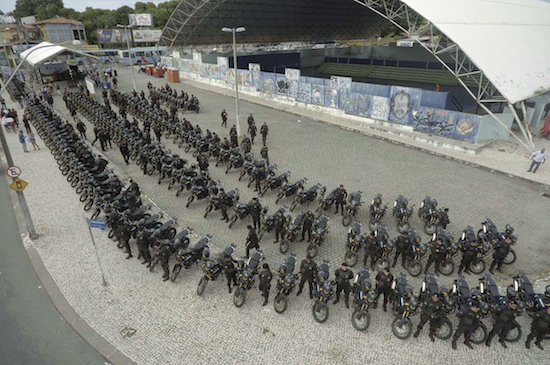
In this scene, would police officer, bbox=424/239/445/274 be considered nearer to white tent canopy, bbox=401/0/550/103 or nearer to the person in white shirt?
Answer: the person in white shirt

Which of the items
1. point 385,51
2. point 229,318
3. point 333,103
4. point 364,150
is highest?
point 385,51

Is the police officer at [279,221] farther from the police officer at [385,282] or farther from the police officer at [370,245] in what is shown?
the police officer at [385,282]

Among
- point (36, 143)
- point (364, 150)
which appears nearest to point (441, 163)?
point (364, 150)

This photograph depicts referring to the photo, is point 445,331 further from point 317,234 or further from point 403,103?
point 403,103

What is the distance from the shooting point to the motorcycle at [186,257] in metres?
9.91

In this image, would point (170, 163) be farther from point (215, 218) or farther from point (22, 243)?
point (22, 243)

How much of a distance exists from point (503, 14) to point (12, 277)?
34.4m

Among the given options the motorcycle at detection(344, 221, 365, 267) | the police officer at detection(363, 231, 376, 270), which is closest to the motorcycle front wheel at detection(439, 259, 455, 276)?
the police officer at detection(363, 231, 376, 270)

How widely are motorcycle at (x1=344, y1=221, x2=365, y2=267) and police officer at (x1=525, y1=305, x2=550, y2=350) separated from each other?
4578 millimetres

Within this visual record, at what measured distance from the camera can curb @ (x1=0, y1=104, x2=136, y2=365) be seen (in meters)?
7.85

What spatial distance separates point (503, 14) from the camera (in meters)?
25.6

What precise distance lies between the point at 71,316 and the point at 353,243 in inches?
329

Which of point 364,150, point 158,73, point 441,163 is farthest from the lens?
point 158,73

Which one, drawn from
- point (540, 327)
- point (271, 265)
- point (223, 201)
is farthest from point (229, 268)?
point (540, 327)
